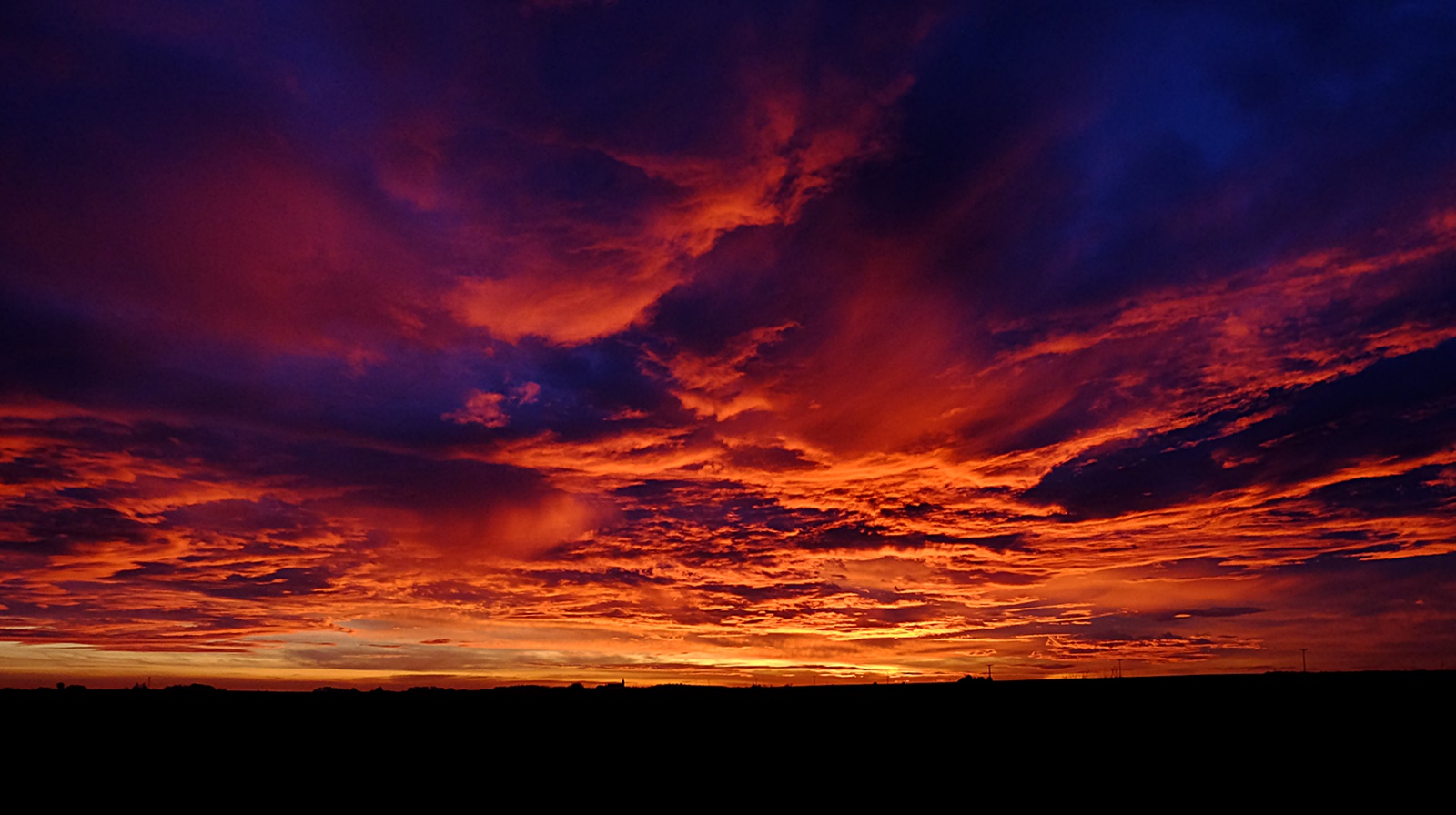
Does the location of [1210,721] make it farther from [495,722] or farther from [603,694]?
[603,694]

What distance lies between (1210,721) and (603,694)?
33.2 metres

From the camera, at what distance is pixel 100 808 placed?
74.1 ft

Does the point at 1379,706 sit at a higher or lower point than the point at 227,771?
higher

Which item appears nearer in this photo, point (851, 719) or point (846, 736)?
point (846, 736)

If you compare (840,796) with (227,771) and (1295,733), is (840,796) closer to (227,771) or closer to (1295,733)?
(1295,733)

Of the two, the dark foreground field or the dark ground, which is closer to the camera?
the dark ground

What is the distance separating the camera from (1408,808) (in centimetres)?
2128

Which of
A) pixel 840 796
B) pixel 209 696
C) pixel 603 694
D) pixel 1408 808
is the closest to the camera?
pixel 1408 808

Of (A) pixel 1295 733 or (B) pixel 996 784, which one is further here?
(A) pixel 1295 733

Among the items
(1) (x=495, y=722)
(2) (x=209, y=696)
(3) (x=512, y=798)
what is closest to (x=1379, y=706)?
(3) (x=512, y=798)

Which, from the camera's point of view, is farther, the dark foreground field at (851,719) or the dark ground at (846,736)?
the dark foreground field at (851,719)

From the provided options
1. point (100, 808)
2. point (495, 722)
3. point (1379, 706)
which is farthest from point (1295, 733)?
point (100, 808)

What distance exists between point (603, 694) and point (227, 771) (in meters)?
24.5

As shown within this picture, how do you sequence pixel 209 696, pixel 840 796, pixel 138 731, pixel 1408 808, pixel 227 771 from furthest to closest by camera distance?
pixel 209 696, pixel 138 731, pixel 227 771, pixel 840 796, pixel 1408 808
